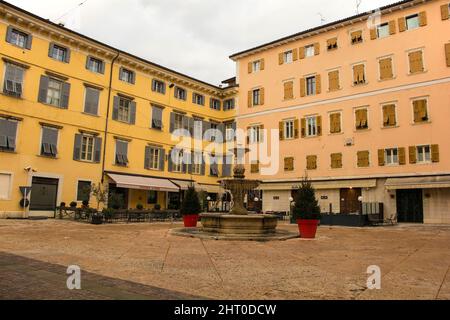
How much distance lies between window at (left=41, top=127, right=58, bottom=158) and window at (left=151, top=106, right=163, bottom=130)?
859 cm

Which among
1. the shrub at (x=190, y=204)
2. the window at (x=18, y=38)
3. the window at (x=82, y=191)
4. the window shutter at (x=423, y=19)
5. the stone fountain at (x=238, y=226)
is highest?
the window shutter at (x=423, y=19)

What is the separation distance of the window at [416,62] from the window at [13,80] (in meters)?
26.2

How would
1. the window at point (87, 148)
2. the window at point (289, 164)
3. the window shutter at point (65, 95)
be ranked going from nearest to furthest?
the window shutter at point (65, 95) < the window at point (87, 148) < the window at point (289, 164)

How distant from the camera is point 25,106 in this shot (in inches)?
915

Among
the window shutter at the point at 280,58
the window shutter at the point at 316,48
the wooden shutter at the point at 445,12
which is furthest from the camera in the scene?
the window shutter at the point at 280,58

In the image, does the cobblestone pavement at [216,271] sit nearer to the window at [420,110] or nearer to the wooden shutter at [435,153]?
the wooden shutter at [435,153]

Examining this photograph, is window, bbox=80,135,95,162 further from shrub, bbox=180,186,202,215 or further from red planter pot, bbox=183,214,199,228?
red planter pot, bbox=183,214,199,228

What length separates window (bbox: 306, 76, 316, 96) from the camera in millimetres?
30984

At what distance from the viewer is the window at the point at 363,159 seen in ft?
89.4

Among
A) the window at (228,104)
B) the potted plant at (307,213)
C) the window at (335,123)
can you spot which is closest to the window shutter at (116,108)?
the window at (228,104)

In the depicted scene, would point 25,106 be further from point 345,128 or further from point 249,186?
point 345,128

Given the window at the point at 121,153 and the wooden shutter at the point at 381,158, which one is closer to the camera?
the wooden shutter at the point at 381,158

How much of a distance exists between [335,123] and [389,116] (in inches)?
161

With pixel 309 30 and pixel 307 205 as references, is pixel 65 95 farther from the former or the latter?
pixel 309 30
